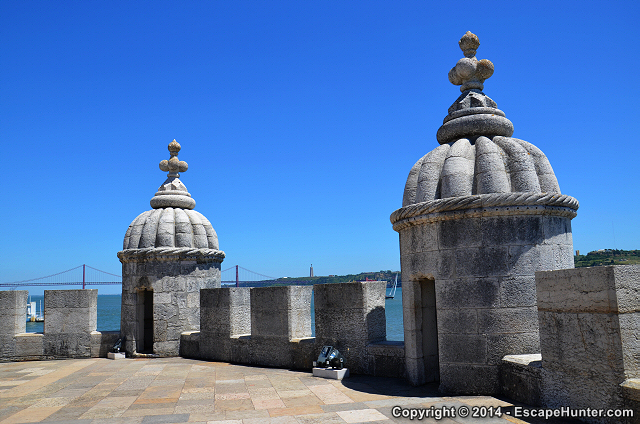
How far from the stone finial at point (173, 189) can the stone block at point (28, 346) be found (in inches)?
139

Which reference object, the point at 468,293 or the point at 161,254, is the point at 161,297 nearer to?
the point at 161,254

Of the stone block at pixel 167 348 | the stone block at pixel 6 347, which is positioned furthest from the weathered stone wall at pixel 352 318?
the stone block at pixel 6 347

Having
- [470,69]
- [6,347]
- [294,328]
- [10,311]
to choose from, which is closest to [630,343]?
[470,69]

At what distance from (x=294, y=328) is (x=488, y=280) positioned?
3.68 metres

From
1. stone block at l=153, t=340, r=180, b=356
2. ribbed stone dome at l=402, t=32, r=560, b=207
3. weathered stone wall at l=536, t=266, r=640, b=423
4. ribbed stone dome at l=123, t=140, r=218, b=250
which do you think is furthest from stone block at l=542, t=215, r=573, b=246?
stone block at l=153, t=340, r=180, b=356

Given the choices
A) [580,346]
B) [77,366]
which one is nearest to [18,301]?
[77,366]

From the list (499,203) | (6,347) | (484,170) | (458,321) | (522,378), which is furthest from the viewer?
(6,347)

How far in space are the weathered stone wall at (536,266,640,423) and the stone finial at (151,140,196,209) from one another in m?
7.75

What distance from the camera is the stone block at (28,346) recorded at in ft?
32.1

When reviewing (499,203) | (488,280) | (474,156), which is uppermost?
(474,156)

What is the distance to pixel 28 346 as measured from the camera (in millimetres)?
9844

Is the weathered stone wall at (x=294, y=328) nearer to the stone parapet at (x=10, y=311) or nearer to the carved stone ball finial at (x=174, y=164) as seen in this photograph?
the carved stone ball finial at (x=174, y=164)

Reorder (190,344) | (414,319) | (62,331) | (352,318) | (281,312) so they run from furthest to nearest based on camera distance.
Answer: (62,331) → (190,344) → (281,312) → (352,318) → (414,319)

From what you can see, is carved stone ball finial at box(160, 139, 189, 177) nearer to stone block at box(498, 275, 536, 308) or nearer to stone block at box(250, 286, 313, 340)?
stone block at box(250, 286, 313, 340)
